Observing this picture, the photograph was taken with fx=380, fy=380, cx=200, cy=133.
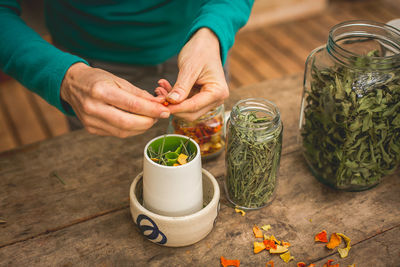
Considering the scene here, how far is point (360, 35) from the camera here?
2.99 feet

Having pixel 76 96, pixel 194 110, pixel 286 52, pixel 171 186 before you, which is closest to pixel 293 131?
pixel 194 110

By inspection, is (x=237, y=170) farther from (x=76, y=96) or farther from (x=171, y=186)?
(x=76, y=96)

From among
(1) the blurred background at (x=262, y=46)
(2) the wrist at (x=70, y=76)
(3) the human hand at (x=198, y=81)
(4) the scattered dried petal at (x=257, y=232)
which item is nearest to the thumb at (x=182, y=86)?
(3) the human hand at (x=198, y=81)

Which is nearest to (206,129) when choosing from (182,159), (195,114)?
(195,114)

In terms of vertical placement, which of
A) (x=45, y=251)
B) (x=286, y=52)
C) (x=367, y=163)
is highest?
(x=367, y=163)

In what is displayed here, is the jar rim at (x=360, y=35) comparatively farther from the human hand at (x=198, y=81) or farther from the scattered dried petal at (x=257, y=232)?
the scattered dried petal at (x=257, y=232)

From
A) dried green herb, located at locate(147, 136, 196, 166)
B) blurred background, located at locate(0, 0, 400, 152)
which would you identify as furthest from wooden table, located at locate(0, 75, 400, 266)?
blurred background, located at locate(0, 0, 400, 152)

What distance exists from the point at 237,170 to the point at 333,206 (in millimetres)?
252

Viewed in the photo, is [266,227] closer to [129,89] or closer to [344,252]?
[344,252]

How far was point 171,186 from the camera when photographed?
721 mm

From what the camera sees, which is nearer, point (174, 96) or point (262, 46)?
point (174, 96)

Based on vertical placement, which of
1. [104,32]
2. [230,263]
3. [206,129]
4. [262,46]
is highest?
[104,32]

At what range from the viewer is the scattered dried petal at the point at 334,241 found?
787 millimetres

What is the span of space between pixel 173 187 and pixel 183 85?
0.24 meters
